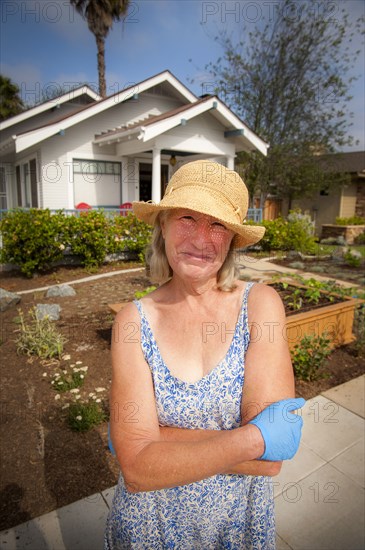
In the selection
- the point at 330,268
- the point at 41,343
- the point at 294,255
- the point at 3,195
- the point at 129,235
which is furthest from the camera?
the point at 3,195

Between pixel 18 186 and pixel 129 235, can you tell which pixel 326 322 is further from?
pixel 18 186

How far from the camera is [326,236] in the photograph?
20875mm

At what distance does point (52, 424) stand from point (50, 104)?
566 inches

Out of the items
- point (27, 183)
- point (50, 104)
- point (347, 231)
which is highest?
point (50, 104)

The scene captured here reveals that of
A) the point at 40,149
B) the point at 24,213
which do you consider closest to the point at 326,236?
the point at 40,149

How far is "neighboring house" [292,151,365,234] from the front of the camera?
23.0 meters

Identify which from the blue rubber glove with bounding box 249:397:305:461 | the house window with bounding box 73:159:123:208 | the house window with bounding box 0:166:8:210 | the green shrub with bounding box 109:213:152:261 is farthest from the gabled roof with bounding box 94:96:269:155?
the blue rubber glove with bounding box 249:397:305:461

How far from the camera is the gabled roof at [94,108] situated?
420 inches

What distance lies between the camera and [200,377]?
142cm

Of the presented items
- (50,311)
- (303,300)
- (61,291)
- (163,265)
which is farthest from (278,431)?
(61,291)

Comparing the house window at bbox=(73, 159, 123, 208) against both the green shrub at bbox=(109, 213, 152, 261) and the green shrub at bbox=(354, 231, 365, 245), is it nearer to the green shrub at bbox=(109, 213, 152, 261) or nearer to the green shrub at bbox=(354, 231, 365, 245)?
the green shrub at bbox=(109, 213, 152, 261)

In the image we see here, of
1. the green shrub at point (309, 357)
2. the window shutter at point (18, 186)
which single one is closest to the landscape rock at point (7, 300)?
the green shrub at point (309, 357)

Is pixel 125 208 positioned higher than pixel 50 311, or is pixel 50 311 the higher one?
pixel 125 208

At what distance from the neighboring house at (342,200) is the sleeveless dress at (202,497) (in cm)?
2354
